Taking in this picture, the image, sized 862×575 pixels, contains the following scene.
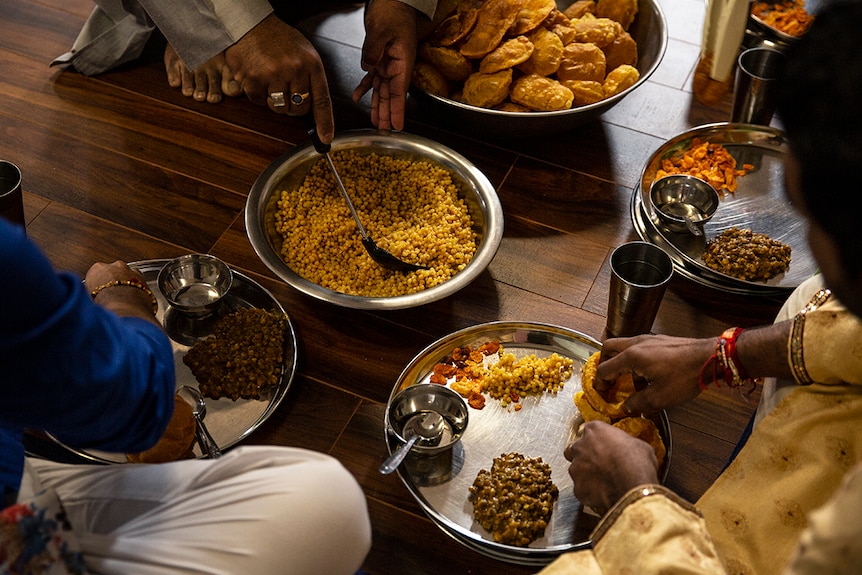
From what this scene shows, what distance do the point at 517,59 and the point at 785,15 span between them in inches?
40.0

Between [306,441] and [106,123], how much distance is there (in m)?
1.40

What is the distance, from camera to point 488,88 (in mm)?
2418

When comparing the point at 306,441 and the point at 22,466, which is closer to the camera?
the point at 22,466

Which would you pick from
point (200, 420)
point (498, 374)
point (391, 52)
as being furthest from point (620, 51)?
point (200, 420)

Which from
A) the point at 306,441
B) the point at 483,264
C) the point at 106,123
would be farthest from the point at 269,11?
the point at 306,441

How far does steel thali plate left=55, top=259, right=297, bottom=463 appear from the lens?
1.85m

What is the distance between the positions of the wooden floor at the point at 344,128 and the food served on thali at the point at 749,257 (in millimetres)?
78

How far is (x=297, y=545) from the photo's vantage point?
133 centimetres

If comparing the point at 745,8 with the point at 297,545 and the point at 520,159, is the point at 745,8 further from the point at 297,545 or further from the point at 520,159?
the point at 297,545

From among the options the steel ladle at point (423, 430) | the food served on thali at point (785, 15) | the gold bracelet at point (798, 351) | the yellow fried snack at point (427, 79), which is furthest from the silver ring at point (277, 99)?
the food served on thali at point (785, 15)

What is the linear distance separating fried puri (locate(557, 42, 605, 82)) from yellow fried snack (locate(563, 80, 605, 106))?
0.04 metres

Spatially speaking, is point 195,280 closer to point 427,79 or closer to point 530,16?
point 427,79

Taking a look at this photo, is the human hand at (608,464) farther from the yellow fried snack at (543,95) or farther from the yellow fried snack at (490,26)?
the yellow fried snack at (490,26)

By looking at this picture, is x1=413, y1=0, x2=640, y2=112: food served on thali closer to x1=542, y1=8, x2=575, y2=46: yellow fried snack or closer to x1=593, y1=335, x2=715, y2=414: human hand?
x1=542, y1=8, x2=575, y2=46: yellow fried snack
